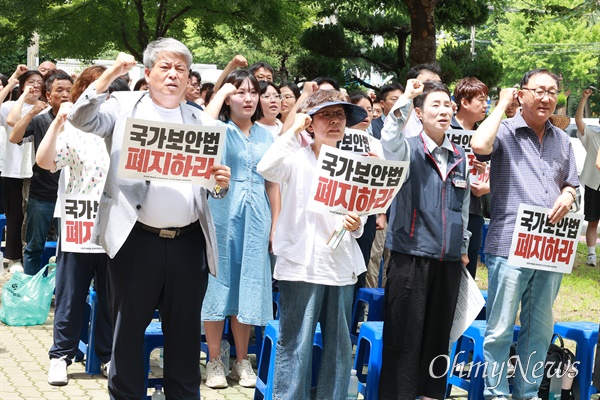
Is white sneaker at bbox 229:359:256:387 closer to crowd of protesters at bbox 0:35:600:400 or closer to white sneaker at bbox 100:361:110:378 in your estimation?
crowd of protesters at bbox 0:35:600:400

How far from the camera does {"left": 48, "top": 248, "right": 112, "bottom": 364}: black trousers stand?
6.43 meters

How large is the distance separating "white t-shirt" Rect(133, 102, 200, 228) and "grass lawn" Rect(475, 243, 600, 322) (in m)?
5.42

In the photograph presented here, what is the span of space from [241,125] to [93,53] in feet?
45.2

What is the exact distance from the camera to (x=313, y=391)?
5.57 m

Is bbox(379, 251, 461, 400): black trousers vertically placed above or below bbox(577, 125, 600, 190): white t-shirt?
below

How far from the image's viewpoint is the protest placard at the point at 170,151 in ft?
15.5

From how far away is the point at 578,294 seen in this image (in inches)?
419

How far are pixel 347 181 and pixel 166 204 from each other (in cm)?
101

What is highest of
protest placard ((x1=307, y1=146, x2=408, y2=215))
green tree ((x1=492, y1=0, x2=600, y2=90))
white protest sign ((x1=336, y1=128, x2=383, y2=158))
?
green tree ((x1=492, y1=0, x2=600, y2=90))

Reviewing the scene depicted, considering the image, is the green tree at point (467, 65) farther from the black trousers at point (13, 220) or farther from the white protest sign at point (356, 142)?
the black trousers at point (13, 220)

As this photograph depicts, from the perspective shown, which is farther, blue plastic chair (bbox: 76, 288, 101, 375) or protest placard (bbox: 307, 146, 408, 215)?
blue plastic chair (bbox: 76, 288, 101, 375)

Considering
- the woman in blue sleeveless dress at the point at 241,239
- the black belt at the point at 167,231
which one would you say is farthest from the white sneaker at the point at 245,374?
the black belt at the point at 167,231

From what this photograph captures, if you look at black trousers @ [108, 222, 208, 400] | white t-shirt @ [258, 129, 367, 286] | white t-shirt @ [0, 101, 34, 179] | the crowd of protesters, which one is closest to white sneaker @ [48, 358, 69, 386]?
the crowd of protesters

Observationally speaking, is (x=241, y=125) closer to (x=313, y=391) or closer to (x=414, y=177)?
(x=414, y=177)
